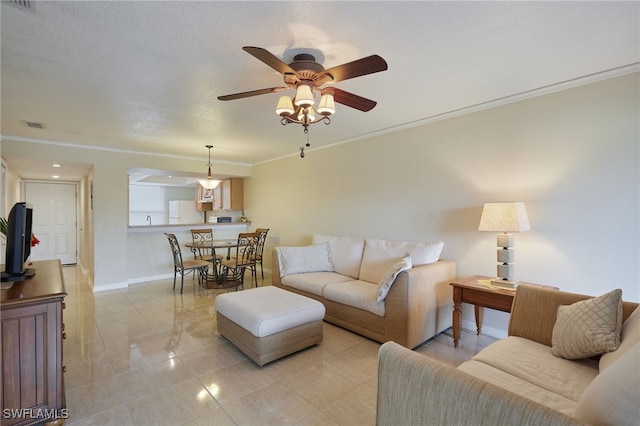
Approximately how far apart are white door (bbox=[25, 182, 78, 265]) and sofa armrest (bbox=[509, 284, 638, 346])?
9136mm

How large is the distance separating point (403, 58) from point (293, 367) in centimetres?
258

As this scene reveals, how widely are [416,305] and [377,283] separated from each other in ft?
2.59

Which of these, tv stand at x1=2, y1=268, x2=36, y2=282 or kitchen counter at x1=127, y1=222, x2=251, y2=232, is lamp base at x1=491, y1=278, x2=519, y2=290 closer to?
tv stand at x1=2, y1=268, x2=36, y2=282

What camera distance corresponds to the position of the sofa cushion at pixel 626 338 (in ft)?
4.43

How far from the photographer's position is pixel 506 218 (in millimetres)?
2617

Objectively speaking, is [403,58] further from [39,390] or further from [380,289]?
[39,390]

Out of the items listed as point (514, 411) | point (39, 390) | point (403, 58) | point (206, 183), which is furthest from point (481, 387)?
point (206, 183)

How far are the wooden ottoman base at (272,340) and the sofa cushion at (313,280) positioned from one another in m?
0.70

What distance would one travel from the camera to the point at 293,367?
2480mm

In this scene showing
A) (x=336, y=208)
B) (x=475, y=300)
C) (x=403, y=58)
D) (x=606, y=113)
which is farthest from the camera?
(x=336, y=208)

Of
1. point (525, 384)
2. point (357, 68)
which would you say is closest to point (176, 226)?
point (357, 68)

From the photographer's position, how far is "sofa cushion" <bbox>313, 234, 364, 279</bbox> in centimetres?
389

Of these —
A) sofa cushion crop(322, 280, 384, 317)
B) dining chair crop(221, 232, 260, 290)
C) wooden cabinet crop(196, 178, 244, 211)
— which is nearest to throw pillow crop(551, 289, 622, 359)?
sofa cushion crop(322, 280, 384, 317)

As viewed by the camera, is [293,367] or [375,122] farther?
[375,122]
